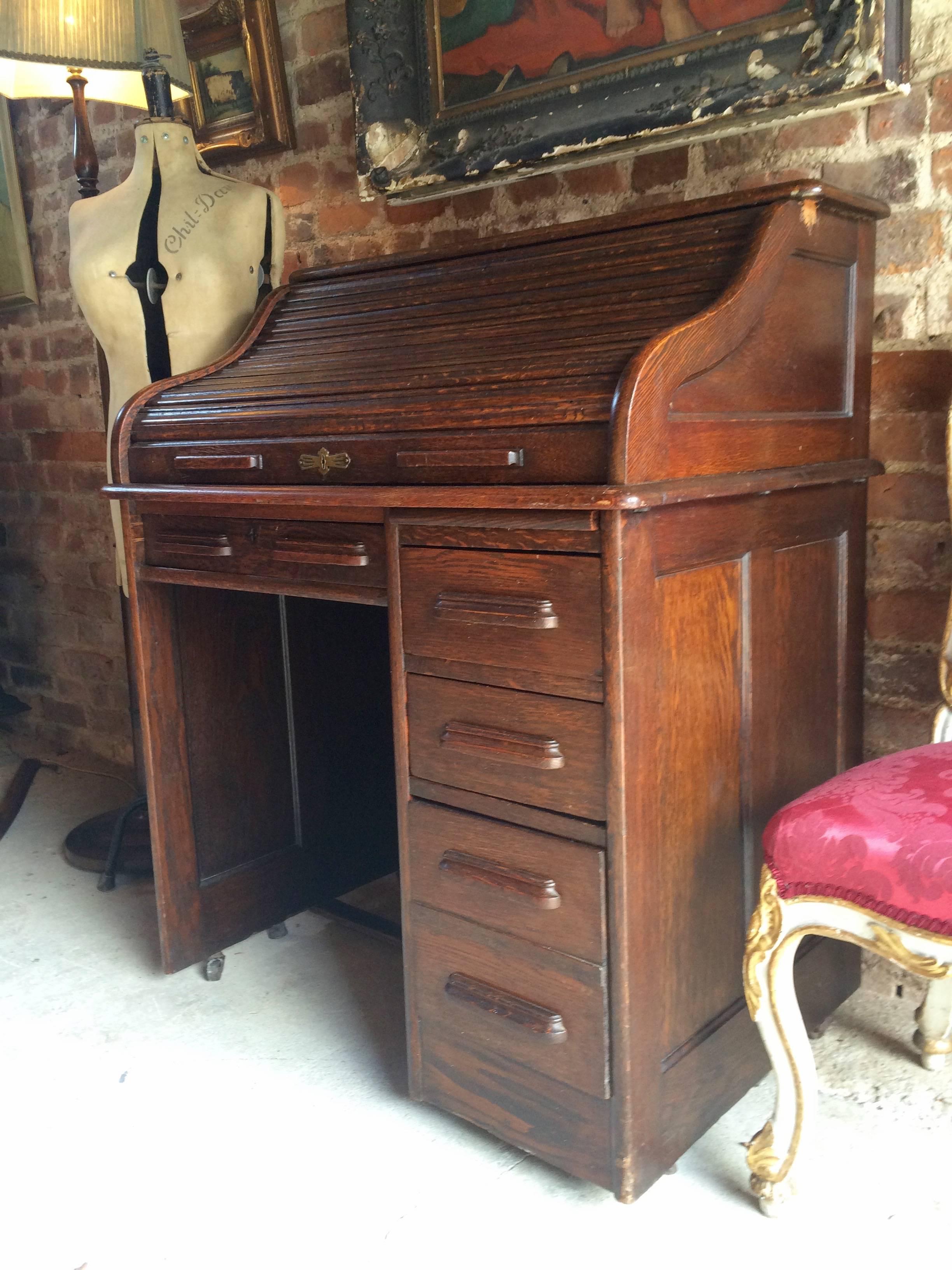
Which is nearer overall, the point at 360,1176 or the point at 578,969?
the point at 578,969

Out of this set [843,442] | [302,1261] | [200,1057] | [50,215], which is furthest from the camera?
[50,215]

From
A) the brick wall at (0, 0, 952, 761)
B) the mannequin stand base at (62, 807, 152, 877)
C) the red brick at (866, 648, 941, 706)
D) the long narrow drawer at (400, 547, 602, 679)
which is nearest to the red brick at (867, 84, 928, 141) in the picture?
the brick wall at (0, 0, 952, 761)

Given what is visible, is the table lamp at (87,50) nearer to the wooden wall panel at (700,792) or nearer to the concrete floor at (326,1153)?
the wooden wall panel at (700,792)

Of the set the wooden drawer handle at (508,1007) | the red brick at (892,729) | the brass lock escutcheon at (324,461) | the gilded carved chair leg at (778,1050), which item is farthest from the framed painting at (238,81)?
the gilded carved chair leg at (778,1050)

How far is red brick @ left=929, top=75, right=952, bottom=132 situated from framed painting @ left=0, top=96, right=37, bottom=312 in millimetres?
2769

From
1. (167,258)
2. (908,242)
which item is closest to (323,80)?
(167,258)

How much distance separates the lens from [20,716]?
4.00 metres

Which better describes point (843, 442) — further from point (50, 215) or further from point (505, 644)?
point (50, 215)

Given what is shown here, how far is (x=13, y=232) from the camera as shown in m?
3.51

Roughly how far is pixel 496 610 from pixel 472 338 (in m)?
0.49

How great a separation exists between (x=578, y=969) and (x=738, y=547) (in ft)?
2.00

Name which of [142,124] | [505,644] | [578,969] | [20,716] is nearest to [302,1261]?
[578,969]

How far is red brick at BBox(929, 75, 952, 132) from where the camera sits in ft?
5.62

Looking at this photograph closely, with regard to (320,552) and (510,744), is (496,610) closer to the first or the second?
(510,744)
